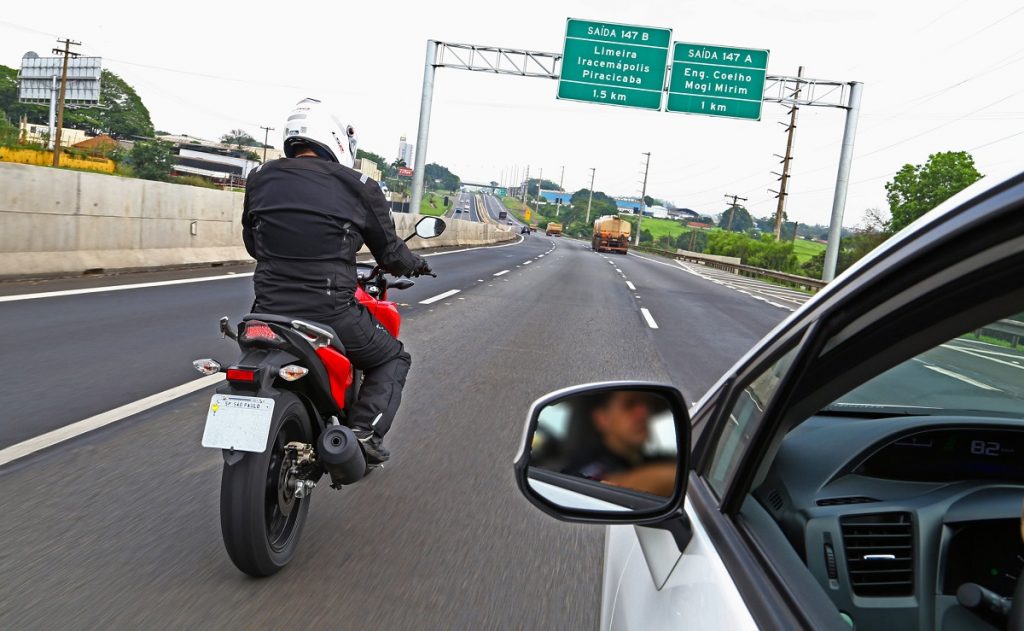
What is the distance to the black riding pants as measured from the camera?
372cm

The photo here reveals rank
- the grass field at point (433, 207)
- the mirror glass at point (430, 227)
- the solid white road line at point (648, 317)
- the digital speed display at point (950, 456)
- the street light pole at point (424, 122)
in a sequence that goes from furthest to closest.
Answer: the grass field at point (433, 207)
the street light pole at point (424, 122)
the solid white road line at point (648, 317)
the mirror glass at point (430, 227)
the digital speed display at point (950, 456)

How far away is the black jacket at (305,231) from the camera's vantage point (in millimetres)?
3475

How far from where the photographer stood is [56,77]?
63.2m

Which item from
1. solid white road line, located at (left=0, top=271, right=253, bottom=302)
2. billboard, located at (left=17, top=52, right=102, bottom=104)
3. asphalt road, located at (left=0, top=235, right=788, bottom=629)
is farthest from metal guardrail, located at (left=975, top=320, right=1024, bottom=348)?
billboard, located at (left=17, top=52, right=102, bottom=104)

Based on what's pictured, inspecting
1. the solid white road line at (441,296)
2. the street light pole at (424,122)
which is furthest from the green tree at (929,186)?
the street light pole at (424,122)

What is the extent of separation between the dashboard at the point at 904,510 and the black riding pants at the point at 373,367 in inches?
88.7

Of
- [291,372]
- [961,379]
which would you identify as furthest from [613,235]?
[961,379]

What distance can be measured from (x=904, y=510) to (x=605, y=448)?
22.1 inches

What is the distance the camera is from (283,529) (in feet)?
11.5

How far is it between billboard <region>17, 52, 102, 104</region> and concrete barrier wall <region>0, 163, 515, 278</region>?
178ft

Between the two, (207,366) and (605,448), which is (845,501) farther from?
(207,366)

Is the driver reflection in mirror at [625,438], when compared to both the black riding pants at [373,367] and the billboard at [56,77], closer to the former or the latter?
the black riding pants at [373,367]

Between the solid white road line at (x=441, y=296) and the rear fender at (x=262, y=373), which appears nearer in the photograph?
the rear fender at (x=262, y=373)

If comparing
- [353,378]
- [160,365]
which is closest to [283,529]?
[353,378]
